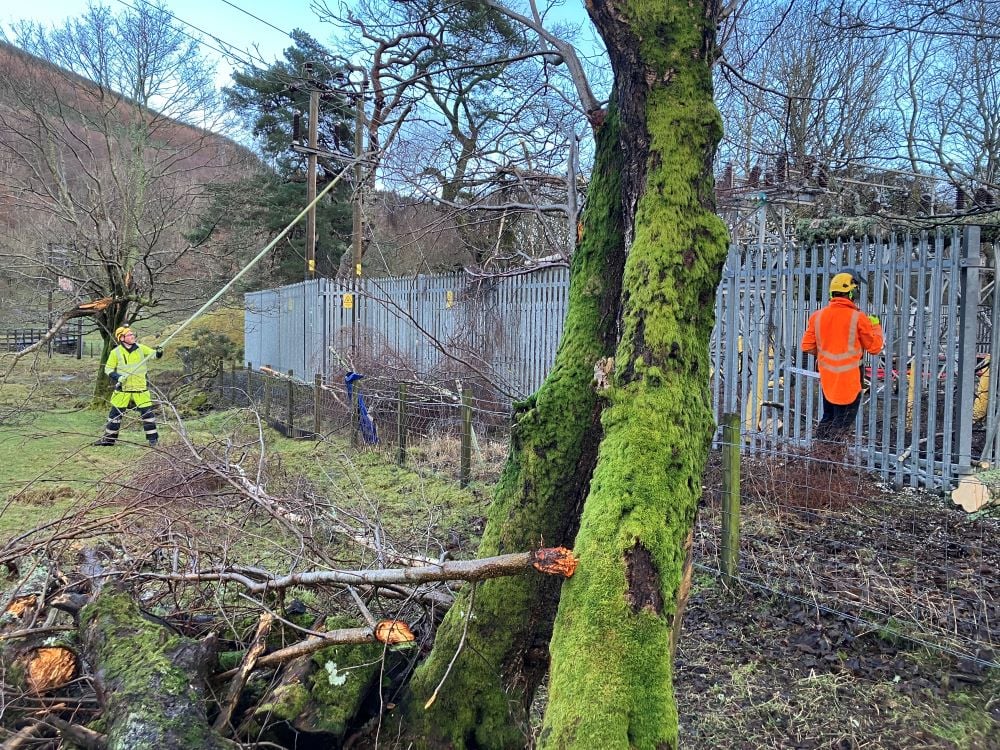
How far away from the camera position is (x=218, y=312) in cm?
2500

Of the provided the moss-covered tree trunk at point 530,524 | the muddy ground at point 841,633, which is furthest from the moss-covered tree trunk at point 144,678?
the muddy ground at point 841,633

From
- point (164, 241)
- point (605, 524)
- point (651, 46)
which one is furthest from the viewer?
point (164, 241)

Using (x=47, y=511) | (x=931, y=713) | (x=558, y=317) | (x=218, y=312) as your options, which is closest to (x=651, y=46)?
(x=931, y=713)

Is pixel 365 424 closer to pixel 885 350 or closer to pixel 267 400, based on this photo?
pixel 267 400

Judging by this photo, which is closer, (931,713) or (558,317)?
(931,713)

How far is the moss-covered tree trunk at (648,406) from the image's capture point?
5.95 ft

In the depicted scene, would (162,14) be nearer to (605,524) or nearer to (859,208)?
(859,208)

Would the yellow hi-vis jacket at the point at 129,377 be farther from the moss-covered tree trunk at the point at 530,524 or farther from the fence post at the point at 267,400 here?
the moss-covered tree trunk at the point at 530,524

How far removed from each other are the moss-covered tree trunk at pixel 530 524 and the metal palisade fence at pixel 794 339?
2022mm

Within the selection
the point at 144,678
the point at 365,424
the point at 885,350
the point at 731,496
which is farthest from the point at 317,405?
the point at 144,678

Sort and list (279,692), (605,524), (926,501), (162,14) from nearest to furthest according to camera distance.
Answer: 1. (605,524)
2. (279,692)
3. (926,501)
4. (162,14)

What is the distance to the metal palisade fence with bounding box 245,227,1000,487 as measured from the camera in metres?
6.28

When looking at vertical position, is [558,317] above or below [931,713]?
above

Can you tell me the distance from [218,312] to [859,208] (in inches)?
854
